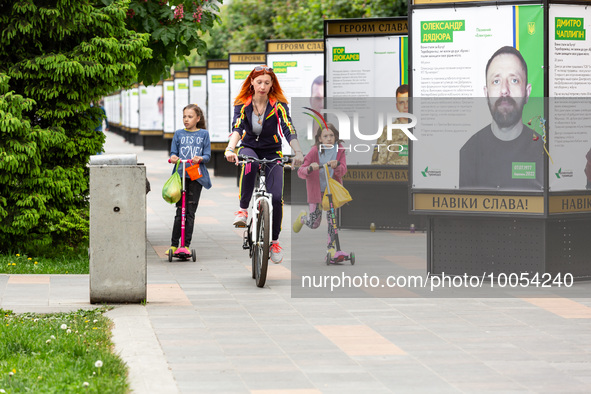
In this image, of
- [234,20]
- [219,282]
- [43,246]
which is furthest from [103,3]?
[234,20]

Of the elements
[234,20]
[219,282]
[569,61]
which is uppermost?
[234,20]

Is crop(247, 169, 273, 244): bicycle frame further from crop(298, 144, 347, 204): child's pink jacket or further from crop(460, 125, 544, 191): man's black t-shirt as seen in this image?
crop(460, 125, 544, 191): man's black t-shirt

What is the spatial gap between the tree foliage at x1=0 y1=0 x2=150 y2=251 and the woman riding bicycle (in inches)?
67.0

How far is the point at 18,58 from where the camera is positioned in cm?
1102

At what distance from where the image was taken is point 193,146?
37.3 feet

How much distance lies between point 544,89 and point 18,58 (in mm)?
4964

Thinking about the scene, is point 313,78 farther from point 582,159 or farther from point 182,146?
point 582,159

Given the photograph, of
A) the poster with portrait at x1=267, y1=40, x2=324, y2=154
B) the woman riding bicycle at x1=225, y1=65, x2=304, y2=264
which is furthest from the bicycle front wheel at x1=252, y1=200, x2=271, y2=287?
the poster with portrait at x1=267, y1=40, x2=324, y2=154

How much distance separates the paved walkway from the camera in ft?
19.1

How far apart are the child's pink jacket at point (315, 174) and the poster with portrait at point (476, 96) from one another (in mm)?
984

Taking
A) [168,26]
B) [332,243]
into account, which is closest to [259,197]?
[332,243]

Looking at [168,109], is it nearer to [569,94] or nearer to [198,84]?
[198,84]

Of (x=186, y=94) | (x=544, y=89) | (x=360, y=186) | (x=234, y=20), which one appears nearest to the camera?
(x=544, y=89)

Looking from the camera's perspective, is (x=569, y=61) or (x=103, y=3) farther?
(x=103, y=3)
